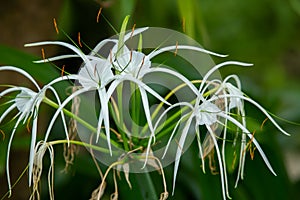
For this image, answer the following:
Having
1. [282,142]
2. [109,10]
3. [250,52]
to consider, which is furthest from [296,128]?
[109,10]

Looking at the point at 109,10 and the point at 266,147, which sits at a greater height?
the point at 109,10

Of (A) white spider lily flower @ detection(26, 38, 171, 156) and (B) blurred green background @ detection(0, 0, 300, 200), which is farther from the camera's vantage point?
(B) blurred green background @ detection(0, 0, 300, 200)

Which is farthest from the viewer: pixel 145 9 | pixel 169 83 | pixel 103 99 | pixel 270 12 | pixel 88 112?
pixel 270 12

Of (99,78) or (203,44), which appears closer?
(99,78)

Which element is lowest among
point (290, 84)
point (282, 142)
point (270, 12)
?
point (282, 142)

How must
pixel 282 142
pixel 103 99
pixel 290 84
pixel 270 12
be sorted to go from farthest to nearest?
1. pixel 290 84
2. pixel 270 12
3. pixel 282 142
4. pixel 103 99

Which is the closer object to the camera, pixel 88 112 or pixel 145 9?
pixel 88 112

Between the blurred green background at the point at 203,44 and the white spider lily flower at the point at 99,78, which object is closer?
the white spider lily flower at the point at 99,78

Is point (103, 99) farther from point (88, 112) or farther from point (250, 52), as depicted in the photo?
point (250, 52)
